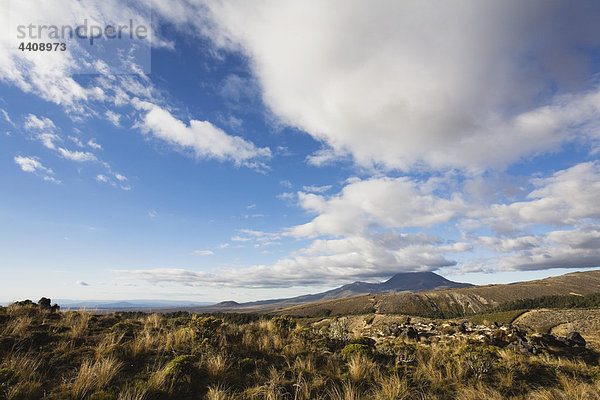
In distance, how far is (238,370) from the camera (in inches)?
366

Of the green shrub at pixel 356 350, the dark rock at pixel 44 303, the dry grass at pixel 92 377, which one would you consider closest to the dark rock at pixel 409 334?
the green shrub at pixel 356 350

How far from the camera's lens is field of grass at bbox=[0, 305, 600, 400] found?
24.0ft

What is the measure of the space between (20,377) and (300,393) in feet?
24.5

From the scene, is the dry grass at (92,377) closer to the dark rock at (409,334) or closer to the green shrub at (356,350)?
the green shrub at (356,350)

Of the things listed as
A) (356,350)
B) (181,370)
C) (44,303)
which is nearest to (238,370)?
(181,370)

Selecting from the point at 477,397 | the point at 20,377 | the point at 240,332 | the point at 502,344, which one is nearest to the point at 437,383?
the point at 477,397

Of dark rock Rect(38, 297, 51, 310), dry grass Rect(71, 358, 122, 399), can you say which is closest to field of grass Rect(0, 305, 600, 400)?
dry grass Rect(71, 358, 122, 399)

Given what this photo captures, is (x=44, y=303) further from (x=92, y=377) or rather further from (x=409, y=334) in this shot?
(x=409, y=334)

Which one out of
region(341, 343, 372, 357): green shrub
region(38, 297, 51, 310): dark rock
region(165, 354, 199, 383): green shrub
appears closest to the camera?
region(165, 354, 199, 383): green shrub

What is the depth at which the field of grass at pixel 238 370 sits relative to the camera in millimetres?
7328

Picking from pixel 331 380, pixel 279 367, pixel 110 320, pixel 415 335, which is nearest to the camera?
pixel 331 380

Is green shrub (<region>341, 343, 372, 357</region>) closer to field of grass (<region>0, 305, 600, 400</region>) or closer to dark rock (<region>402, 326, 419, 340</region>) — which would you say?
field of grass (<region>0, 305, 600, 400</region>)

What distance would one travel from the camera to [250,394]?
759cm

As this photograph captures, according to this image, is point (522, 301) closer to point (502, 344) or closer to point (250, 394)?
point (502, 344)
